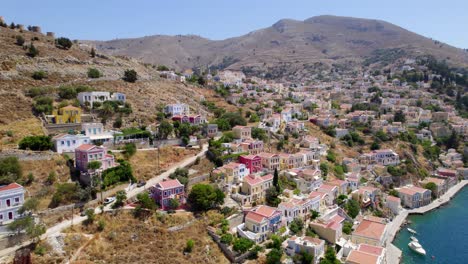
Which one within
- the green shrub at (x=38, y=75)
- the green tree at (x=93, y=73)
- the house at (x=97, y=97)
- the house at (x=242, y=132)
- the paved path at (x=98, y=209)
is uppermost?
the green tree at (x=93, y=73)

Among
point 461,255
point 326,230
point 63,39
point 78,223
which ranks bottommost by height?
point 461,255

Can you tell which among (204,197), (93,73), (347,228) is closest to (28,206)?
(204,197)

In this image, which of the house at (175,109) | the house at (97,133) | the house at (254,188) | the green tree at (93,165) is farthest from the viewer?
the house at (175,109)

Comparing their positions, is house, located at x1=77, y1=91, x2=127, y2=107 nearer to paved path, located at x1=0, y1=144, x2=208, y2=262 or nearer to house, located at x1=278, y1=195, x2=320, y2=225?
paved path, located at x1=0, y1=144, x2=208, y2=262

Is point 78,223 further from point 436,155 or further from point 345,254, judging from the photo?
point 436,155

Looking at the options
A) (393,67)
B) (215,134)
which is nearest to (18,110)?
(215,134)

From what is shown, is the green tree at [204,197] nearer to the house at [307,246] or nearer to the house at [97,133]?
the house at [307,246]

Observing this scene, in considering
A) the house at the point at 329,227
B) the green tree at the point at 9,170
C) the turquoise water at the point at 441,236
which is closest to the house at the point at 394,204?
the turquoise water at the point at 441,236
